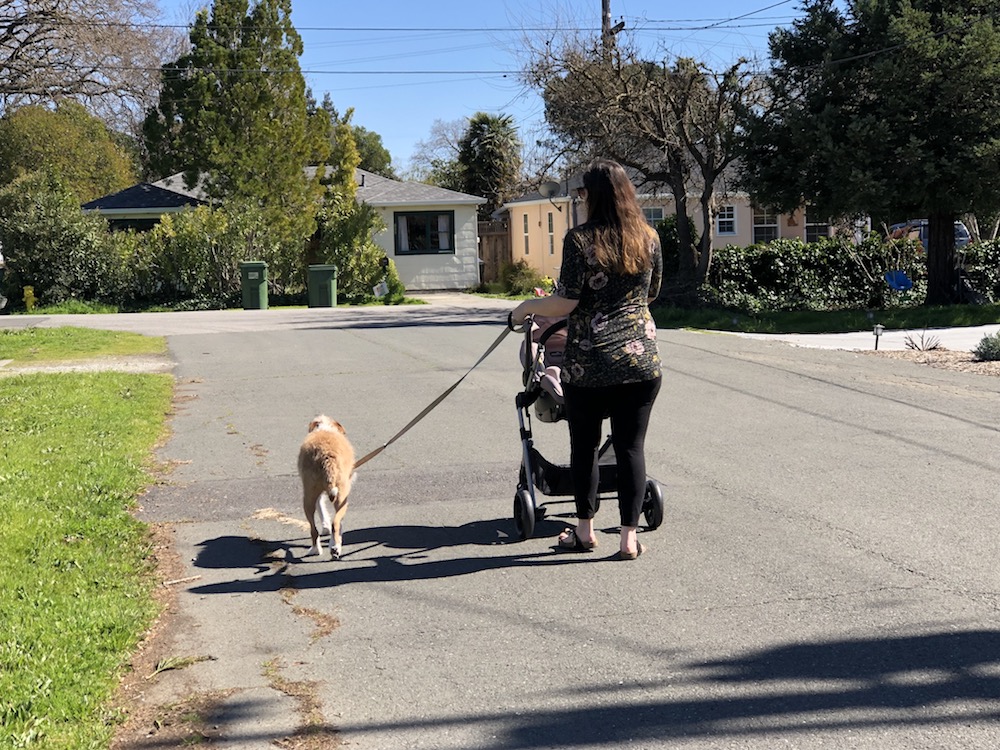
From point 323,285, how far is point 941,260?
1704cm

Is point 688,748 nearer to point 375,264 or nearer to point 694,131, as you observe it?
point 694,131

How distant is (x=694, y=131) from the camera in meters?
24.2

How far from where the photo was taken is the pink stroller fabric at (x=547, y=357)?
614 cm

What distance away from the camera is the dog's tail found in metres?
5.77

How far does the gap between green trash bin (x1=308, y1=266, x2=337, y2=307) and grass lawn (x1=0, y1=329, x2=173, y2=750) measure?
20.1 meters

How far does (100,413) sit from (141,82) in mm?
23702

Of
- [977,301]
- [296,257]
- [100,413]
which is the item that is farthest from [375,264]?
[100,413]

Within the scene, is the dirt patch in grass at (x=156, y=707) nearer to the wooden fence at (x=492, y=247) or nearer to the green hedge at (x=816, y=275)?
the green hedge at (x=816, y=275)

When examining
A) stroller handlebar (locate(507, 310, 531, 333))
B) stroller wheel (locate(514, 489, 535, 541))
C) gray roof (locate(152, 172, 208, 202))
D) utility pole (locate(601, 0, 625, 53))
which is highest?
utility pole (locate(601, 0, 625, 53))

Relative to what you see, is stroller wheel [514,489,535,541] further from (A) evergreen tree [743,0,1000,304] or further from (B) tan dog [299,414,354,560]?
(A) evergreen tree [743,0,1000,304]

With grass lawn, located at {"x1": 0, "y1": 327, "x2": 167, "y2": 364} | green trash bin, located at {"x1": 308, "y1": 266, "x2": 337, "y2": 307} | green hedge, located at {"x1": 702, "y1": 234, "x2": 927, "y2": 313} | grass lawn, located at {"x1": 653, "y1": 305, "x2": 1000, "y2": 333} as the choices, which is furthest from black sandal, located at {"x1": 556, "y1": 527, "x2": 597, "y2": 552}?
green trash bin, located at {"x1": 308, "y1": 266, "x2": 337, "y2": 307}

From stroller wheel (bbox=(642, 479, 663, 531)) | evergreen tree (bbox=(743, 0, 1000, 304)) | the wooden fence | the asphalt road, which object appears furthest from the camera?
the wooden fence

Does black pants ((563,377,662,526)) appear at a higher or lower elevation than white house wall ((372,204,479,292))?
lower

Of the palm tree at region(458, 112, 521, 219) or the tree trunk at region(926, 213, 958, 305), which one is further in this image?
the palm tree at region(458, 112, 521, 219)
